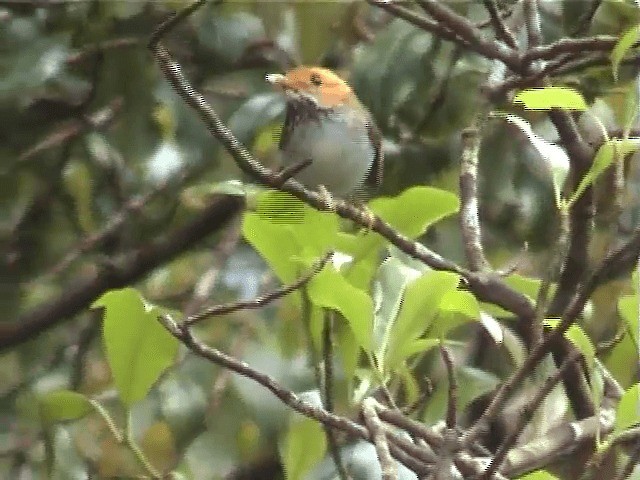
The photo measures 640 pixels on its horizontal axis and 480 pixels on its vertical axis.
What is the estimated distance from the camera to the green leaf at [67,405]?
469 mm

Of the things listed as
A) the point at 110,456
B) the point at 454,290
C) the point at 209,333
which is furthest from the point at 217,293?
the point at 454,290

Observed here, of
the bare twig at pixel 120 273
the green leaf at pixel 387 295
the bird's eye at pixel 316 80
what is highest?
the green leaf at pixel 387 295

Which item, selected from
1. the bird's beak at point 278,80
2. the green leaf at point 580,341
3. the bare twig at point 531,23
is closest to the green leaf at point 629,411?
the green leaf at point 580,341

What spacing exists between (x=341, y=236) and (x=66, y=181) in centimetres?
30

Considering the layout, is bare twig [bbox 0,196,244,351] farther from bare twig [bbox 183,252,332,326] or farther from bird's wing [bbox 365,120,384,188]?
bare twig [bbox 183,252,332,326]

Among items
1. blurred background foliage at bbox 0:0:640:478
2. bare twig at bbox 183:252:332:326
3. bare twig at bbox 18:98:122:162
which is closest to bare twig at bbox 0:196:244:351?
blurred background foliage at bbox 0:0:640:478

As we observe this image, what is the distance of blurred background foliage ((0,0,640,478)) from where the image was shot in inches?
22.2

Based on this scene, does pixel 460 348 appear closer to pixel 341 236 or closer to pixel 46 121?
pixel 341 236

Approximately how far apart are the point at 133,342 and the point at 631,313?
243 millimetres

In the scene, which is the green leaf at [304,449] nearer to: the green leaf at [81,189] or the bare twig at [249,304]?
the bare twig at [249,304]

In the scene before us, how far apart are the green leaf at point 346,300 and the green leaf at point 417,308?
2 cm

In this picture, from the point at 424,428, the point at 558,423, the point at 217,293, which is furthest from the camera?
the point at 217,293

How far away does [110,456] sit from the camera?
52 cm

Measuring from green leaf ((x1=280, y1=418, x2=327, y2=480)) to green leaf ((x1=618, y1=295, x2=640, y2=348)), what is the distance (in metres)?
0.17
